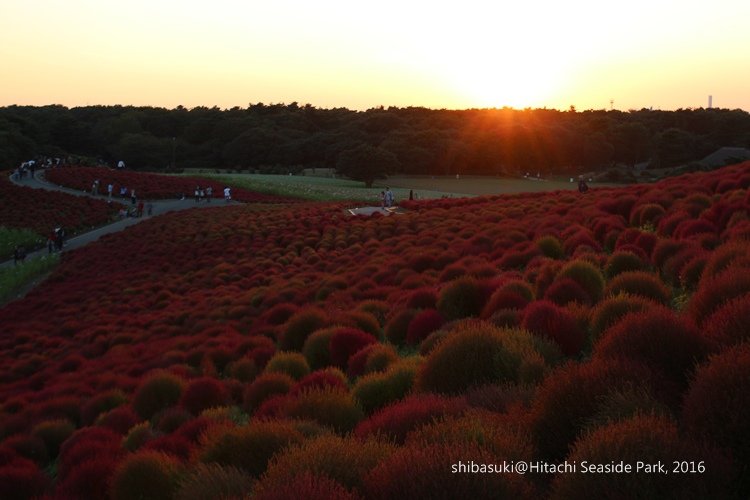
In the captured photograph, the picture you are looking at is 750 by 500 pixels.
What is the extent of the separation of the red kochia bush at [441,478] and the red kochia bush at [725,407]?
42.2 inches

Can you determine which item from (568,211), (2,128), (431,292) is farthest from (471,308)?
(2,128)

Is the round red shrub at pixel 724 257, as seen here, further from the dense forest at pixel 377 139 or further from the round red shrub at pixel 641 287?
the dense forest at pixel 377 139

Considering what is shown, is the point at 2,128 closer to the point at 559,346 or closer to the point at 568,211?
the point at 568,211

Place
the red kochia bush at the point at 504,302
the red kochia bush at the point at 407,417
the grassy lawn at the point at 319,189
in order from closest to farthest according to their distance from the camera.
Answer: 1. the red kochia bush at the point at 407,417
2. the red kochia bush at the point at 504,302
3. the grassy lawn at the point at 319,189

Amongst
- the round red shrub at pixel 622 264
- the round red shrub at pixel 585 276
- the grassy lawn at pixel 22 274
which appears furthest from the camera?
the grassy lawn at pixel 22 274

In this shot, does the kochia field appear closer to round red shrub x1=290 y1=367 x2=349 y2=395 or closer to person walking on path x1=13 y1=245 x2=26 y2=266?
round red shrub x1=290 y1=367 x2=349 y2=395

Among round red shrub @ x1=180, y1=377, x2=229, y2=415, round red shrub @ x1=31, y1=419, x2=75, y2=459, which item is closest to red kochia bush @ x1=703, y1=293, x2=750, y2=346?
round red shrub @ x1=180, y1=377, x2=229, y2=415

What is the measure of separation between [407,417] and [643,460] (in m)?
2.20

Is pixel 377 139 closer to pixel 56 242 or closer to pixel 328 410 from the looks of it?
pixel 56 242

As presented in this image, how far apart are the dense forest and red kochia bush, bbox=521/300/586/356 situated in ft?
210

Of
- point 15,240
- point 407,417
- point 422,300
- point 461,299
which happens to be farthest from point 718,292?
point 15,240

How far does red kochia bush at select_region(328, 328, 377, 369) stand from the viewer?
10023 millimetres

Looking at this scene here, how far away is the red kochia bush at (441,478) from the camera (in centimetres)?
339

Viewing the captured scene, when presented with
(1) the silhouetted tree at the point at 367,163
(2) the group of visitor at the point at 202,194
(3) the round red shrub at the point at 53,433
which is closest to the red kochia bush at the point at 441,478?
(3) the round red shrub at the point at 53,433
